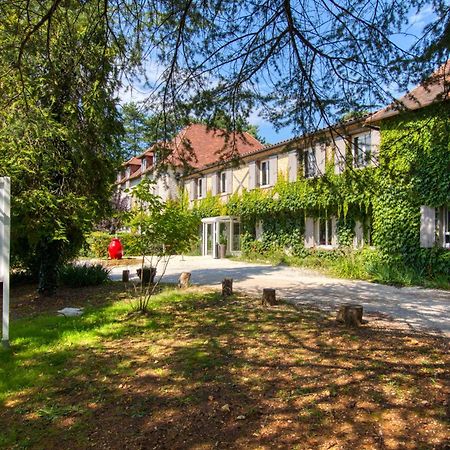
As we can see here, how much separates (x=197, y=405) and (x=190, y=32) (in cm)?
423

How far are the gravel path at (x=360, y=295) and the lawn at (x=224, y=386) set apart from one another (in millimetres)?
1261

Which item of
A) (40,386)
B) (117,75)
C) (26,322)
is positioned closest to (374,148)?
(117,75)

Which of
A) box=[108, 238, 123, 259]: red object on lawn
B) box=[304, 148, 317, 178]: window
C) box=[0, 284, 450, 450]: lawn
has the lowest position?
box=[0, 284, 450, 450]: lawn

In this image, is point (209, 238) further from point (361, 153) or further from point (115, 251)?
point (361, 153)

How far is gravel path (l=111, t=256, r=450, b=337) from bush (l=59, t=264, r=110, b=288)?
6.77 ft

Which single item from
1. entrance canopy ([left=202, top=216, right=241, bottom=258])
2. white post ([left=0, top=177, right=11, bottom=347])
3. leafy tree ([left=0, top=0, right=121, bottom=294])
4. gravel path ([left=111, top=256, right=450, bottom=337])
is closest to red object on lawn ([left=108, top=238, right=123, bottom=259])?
entrance canopy ([left=202, top=216, right=241, bottom=258])

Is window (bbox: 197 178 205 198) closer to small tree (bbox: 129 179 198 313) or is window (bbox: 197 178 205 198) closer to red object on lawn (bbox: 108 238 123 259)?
red object on lawn (bbox: 108 238 123 259)

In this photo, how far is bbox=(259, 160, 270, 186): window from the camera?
20.2 m

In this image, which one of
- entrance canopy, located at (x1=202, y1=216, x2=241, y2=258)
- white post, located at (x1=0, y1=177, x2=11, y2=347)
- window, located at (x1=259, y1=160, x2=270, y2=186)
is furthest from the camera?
entrance canopy, located at (x1=202, y1=216, x2=241, y2=258)

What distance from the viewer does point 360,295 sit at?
914cm

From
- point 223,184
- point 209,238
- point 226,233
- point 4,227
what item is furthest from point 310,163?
point 209,238

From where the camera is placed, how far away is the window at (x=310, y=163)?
555cm

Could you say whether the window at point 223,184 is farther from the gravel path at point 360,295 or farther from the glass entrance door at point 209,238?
the gravel path at point 360,295

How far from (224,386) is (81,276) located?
8.19m
